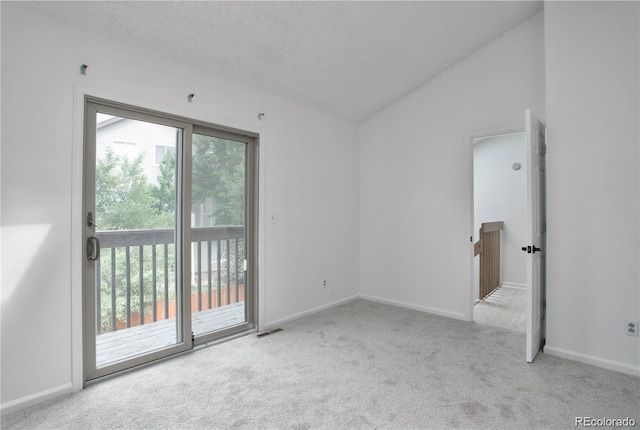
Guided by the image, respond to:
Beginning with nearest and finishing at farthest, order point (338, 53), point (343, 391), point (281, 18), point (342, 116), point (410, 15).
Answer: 1. point (343, 391)
2. point (281, 18)
3. point (410, 15)
4. point (338, 53)
5. point (342, 116)

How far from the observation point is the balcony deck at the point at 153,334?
2.44m

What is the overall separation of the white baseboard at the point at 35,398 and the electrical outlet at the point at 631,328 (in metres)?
3.93

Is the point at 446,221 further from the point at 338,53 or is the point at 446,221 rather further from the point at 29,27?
the point at 29,27

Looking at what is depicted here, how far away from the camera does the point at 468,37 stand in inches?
130

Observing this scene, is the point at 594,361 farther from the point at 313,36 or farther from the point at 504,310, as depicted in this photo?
the point at 313,36

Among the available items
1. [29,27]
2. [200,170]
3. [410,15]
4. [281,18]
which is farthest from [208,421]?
[410,15]

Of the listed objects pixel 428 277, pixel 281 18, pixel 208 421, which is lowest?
pixel 208 421

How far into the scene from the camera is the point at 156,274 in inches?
107

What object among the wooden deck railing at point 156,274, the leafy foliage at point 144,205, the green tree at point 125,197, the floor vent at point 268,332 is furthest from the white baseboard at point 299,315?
the green tree at point 125,197

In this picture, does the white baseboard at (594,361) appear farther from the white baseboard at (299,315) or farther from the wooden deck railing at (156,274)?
the wooden deck railing at (156,274)

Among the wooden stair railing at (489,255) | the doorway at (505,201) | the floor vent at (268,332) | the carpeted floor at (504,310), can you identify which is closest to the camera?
the floor vent at (268,332)

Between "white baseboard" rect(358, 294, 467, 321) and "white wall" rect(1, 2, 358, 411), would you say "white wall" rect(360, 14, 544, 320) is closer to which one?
"white baseboard" rect(358, 294, 467, 321)

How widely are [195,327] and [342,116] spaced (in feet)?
9.92

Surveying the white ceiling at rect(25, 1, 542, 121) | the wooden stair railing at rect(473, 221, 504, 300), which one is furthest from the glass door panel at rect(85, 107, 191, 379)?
the wooden stair railing at rect(473, 221, 504, 300)
